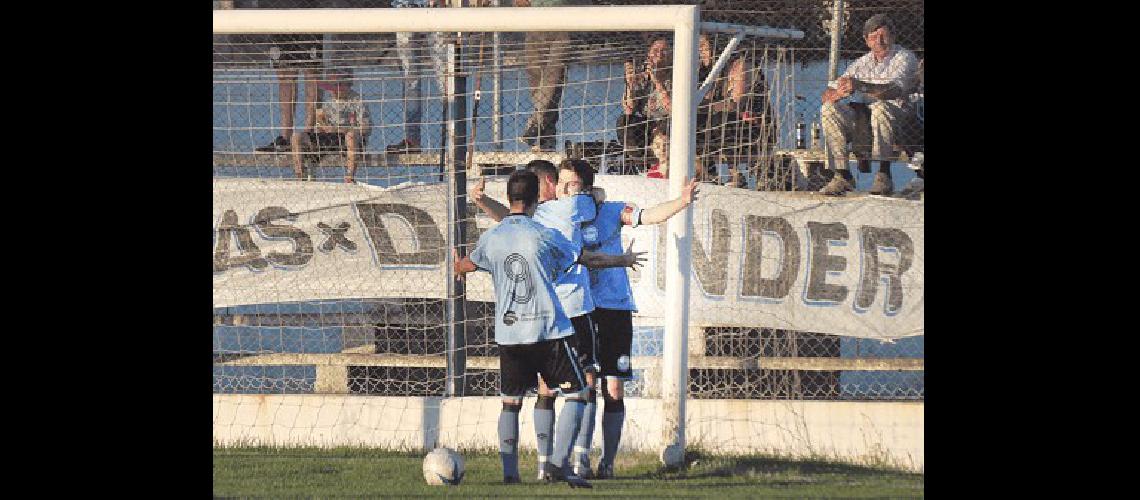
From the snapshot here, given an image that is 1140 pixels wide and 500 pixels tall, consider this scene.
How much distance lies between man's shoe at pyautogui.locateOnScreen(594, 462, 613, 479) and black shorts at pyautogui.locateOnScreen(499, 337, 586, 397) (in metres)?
0.75

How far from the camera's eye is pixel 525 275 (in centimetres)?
891

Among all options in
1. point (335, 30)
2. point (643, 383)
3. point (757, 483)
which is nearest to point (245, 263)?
point (335, 30)

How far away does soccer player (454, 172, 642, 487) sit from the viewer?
876 centimetres

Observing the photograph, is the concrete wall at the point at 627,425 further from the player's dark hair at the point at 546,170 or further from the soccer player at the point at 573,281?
the player's dark hair at the point at 546,170

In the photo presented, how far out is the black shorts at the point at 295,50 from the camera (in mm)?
11328

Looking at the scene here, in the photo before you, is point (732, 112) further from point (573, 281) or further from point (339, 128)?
point (339, 128)

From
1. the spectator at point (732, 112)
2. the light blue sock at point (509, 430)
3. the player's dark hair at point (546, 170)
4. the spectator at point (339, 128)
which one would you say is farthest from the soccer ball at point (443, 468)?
the spectator at point (339, 128)

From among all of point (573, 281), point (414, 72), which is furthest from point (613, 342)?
point (414, 72)

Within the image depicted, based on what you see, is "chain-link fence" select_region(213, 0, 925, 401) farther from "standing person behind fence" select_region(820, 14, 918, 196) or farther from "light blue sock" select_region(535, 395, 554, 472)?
"light blue sock" select_region(535, 395, 554, 472)

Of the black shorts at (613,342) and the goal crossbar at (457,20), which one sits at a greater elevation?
the goal crossbar at (457,20)

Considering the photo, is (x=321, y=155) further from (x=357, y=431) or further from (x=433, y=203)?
(x=357, y=431)

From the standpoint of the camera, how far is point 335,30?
10031 mm

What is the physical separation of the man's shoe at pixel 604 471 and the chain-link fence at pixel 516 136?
1264 millimetres

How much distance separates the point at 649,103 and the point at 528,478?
9.60 feet
